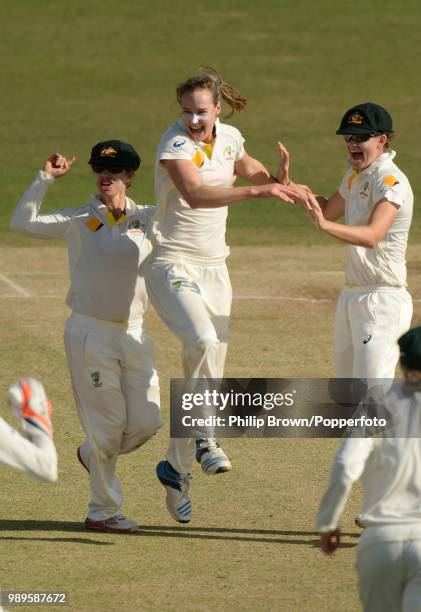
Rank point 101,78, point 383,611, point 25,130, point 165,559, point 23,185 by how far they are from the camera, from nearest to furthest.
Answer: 1. point 383,611
2. point 165,559
3. point 23,185
4. point 25,130
5. point 101,78

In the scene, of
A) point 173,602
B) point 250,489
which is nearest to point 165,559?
point 173,602

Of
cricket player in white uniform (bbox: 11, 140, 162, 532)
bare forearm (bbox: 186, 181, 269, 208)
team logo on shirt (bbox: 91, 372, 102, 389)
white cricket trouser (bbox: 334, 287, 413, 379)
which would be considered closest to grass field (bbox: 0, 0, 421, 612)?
cricket player in white uniform (bbox: 11, 140, 162, 532)

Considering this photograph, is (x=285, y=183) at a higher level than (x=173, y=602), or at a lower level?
higher

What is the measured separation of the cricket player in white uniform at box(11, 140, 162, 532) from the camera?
29.6 ft

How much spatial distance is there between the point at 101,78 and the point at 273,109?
4.48 meters

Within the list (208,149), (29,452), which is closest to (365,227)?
(208,149)

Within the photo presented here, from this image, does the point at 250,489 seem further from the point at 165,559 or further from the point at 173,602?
the point at 173,602

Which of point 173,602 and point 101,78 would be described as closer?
point 173,602

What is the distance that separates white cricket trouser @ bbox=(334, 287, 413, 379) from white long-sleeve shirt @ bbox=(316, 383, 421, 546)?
2723 mm

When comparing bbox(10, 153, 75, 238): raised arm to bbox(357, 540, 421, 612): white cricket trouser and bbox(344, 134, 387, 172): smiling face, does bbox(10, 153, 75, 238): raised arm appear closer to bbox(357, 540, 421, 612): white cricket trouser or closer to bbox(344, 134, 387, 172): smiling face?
bbox(344, 134, 387, 172): smiling face

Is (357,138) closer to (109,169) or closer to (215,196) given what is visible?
(215,196)

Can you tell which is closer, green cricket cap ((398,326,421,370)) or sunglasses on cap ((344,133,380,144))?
green cricket cap ((398,326,421,370))

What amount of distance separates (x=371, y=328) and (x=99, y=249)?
180 cm

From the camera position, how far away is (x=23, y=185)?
81.0ft
